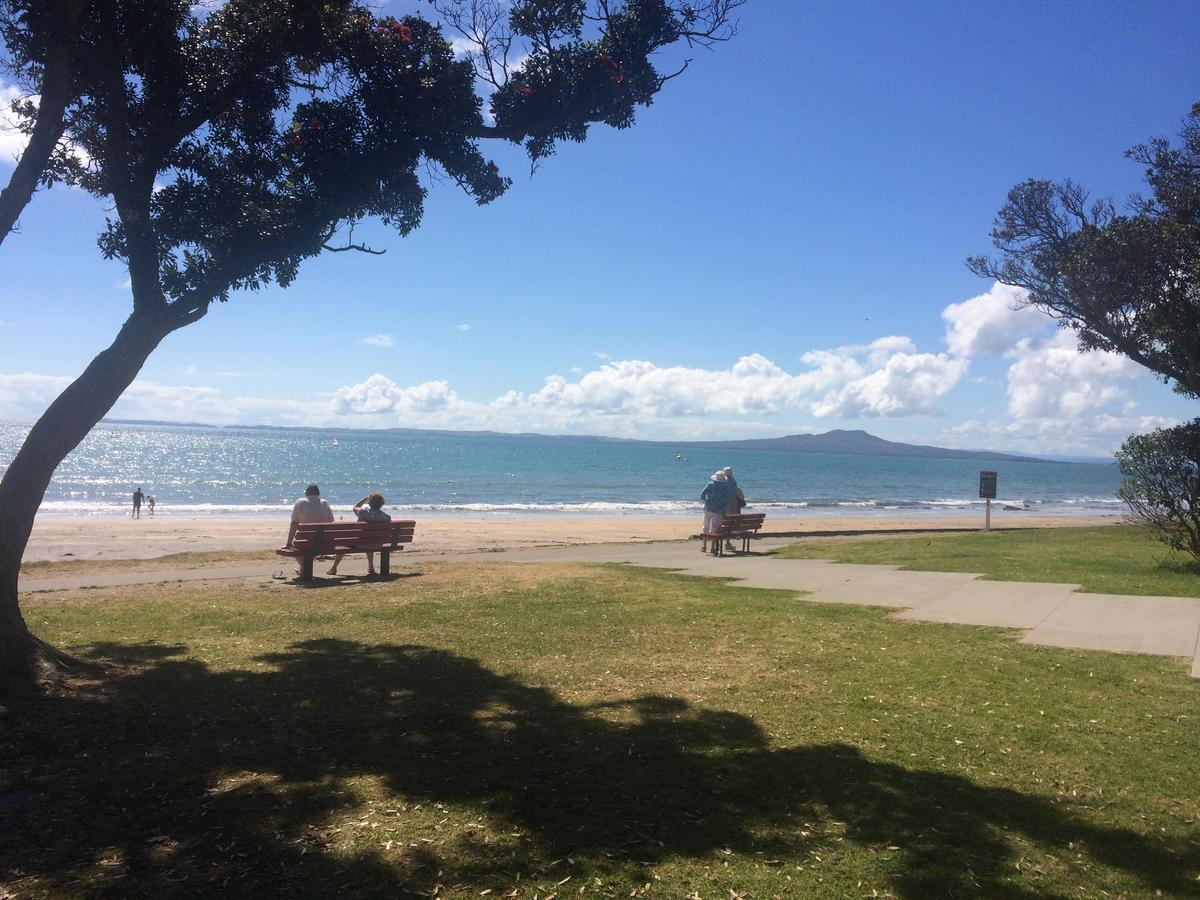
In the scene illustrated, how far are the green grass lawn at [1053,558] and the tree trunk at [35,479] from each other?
10601mm

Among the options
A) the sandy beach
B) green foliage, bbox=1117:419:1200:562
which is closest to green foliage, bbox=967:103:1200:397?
green foliage, bbox=1117:419:1200:562

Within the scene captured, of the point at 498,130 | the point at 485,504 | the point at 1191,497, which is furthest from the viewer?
the point at 485,504

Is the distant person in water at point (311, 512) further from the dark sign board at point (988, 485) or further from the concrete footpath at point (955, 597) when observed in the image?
the dark sign board at point (988, 485)

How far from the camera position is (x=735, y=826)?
3.94 m

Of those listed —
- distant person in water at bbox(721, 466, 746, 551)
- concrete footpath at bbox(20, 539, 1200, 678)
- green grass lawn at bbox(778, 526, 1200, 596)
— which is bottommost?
concrete footpath at bbox(20, 539, 1200, 678)

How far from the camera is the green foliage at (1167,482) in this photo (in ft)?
41.8

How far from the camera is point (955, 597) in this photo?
400 inches

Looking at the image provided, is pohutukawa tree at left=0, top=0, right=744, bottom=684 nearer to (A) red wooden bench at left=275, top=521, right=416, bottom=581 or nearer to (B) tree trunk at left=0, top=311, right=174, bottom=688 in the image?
(B) tree trunk at left=0, top=311, right=174, bottom=688

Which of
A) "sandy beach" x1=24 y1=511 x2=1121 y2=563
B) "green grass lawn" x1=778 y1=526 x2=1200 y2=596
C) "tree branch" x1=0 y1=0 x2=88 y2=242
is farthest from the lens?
"sandy beach" x1=24 y1=511 x2=1121 y2=563

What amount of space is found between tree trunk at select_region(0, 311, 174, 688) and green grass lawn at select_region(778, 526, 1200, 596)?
10601 mm

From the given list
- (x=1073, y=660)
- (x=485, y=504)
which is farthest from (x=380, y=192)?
(x=485, y=504)

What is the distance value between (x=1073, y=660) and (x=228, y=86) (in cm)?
848

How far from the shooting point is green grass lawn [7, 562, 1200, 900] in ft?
11.5

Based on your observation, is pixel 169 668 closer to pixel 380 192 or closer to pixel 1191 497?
pixel 380 192
